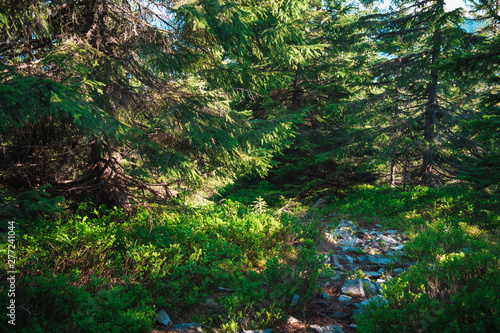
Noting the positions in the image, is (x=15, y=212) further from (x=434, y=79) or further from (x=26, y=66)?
(x=434, y=79)

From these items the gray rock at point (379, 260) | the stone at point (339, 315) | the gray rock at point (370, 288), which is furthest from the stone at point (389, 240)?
the stone at point (339, 315)

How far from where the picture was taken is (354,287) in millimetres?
4359

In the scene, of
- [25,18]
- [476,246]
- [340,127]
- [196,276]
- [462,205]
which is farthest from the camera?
[340,127]

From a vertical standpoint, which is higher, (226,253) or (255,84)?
(255,84)

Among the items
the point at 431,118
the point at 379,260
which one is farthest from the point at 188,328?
the point at 431,118

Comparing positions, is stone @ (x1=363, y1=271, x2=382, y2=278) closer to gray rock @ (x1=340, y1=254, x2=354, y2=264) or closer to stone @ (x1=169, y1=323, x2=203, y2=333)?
gray rock @ (x1=340, y1=254, x2=354, y2=264)

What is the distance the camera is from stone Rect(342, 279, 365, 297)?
4.29 m

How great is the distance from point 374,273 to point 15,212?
5.83 meters

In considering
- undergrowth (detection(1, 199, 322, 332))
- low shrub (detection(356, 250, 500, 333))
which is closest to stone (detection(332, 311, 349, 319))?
undergrowth (detection(1, 199, 322, 332))

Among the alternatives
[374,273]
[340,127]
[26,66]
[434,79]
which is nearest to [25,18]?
[26,66]

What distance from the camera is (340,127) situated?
12945 mm

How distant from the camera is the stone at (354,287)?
14.1 ft

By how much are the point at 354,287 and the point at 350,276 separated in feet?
1.66

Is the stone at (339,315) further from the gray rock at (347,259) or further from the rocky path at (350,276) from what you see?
the gray rock at (347,259)
